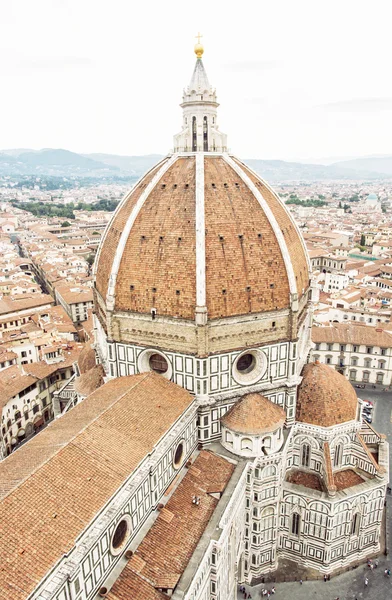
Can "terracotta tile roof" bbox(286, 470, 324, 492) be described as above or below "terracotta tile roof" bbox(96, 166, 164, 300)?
below

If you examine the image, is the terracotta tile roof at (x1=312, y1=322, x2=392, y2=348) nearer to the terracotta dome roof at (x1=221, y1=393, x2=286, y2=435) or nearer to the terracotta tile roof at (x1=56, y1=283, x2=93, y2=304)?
the terracotta dome roof at (x1=221, y1=393, x2=286, y2=435)

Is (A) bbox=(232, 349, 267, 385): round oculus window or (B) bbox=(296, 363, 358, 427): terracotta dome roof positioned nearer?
(A) bbox=(232, 349, 267, 385): round oculus window

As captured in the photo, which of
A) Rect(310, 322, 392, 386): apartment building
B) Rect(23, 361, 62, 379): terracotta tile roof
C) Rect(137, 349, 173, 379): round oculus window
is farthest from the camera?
Rect(310, 322, 392, 386): apartment building

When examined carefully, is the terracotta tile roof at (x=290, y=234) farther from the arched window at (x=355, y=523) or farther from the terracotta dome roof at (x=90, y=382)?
the terracotta dome roof at (x=90, y=382)

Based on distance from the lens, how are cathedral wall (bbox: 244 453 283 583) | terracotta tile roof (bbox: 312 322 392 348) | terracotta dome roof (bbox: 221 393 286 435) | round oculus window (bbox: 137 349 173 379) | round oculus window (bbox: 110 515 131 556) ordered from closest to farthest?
round oculus window (bbox: 110 515 131 556) → terracotta dome roof (bbox: 221 393 286 435) → cathedral wall (bbox: 244 453 283 583) → round oculus window (bbox: 137 349 173 379) → terracotta tile roof (bbox: 312 322 392 348)

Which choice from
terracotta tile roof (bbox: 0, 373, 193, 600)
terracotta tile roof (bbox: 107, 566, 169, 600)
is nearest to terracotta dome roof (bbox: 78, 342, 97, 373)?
terracotta tile roof (bbox: 0, 373, 193, 600)
